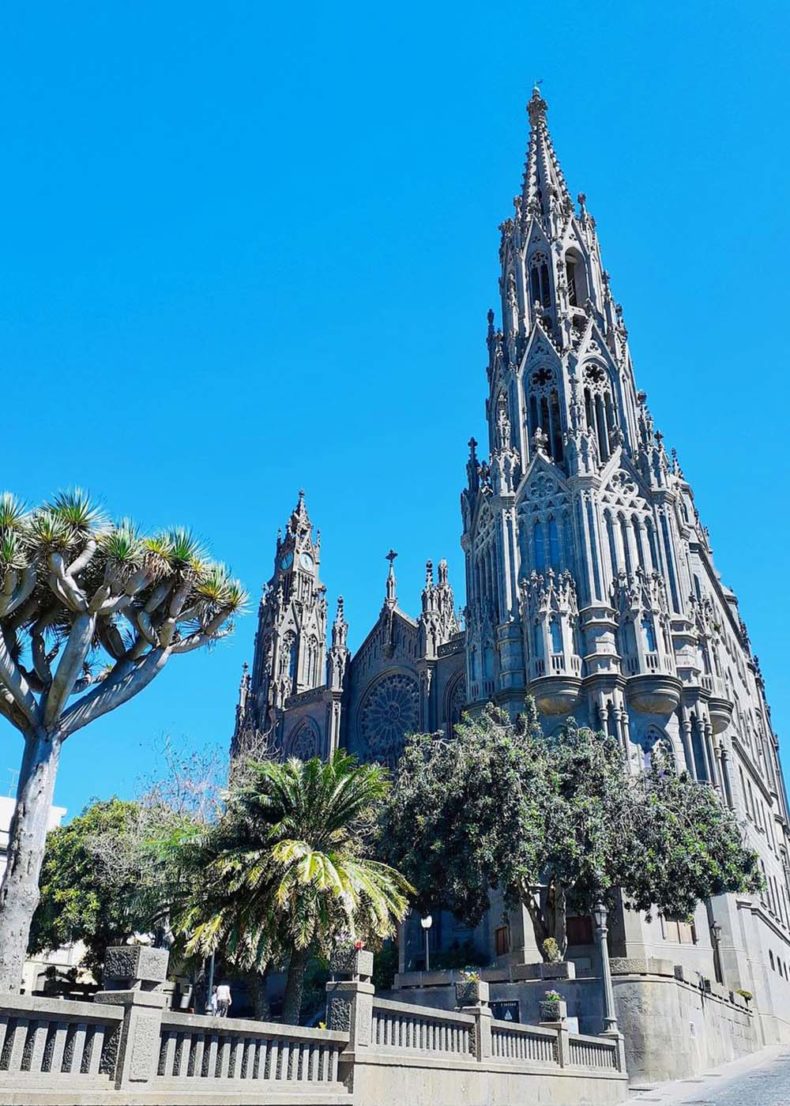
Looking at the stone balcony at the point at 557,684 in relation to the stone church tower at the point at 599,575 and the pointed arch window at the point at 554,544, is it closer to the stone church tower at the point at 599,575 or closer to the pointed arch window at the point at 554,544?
the stone church tower at the point at 599,575

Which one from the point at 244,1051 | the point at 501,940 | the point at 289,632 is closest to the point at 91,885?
the point at 501,940

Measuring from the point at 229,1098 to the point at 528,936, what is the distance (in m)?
25.7

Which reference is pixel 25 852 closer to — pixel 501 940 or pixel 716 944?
pixel 501 940

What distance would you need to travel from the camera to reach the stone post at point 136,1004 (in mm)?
9289

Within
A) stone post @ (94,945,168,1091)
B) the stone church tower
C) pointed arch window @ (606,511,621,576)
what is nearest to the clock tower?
the stone church tower

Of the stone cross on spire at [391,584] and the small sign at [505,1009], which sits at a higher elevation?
the stone cross on spire at [391,584]

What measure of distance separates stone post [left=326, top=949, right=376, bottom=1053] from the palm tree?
251 inches

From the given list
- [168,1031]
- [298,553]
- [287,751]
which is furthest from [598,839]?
[298,553]

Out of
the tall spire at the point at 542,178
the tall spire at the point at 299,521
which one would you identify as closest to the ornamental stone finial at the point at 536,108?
the tall spire at the point at 542,178

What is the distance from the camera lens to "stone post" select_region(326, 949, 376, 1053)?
43.0 ft

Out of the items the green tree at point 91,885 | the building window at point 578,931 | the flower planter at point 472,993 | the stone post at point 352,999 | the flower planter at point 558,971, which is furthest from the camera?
the building window at point 578,931

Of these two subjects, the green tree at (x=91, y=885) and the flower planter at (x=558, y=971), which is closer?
the flower planter at (x=558, y=971)

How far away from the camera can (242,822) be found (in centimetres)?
2305

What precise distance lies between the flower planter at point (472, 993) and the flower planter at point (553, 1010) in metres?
3.90
